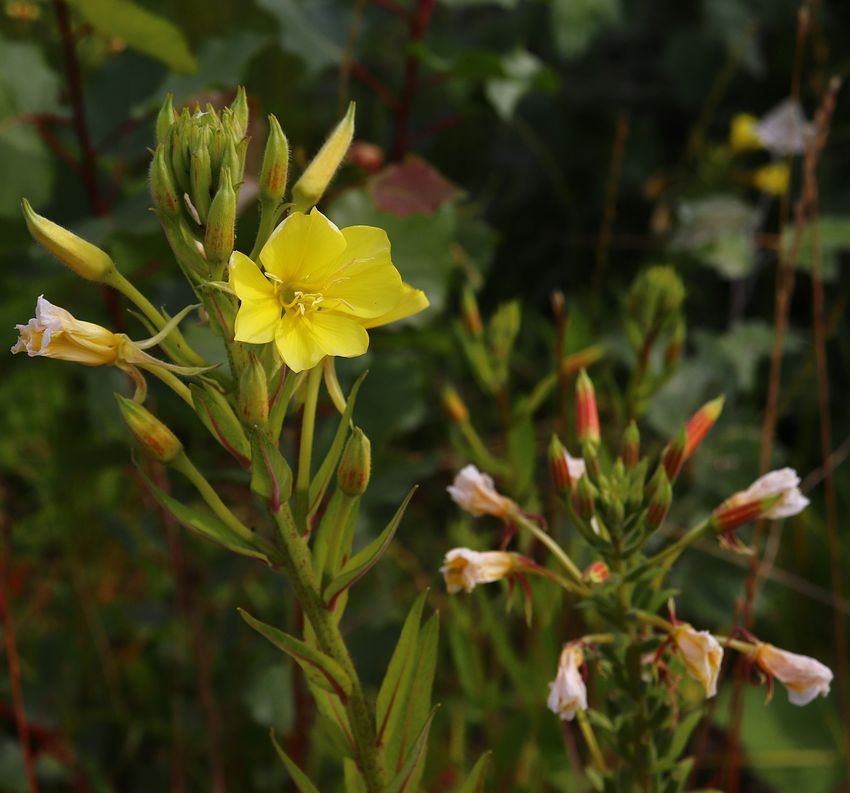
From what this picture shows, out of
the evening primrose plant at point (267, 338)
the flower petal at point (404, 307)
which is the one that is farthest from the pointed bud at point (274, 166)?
the flower petal at point (404, 307)

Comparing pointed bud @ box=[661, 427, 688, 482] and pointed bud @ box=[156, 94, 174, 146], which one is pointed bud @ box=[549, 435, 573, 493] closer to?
pointed bud @ box=[661, 427, 688, 482]

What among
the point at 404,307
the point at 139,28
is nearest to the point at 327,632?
the point at 404,307

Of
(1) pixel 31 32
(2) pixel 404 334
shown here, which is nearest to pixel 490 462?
(2) pixel 404 334

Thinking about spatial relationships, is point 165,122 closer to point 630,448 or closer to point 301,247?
point 301,247

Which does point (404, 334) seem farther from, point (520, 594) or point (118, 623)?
point (118, 623)

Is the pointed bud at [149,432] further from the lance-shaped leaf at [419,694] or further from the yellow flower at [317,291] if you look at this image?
the lance-shaped leaf at [419,694]

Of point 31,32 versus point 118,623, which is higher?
point 31,32
